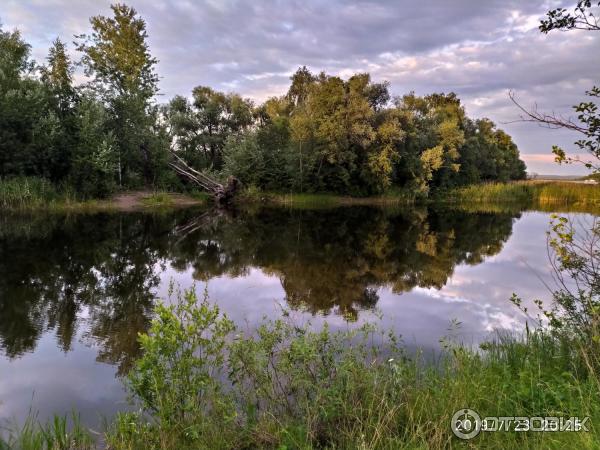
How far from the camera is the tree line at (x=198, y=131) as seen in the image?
2541 centimetres

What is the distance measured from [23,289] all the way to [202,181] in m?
26.0

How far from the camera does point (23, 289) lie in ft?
30.4

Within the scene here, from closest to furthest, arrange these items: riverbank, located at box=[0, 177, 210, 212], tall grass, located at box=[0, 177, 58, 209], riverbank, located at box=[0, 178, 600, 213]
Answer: tall grass, located at box=[0, 177, 58, 209], riverbank, located at box=[0, 177, 210, 212], riverbank, located at box=[0, 178, 600, 213]

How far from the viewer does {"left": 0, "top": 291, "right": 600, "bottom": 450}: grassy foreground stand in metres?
3.56

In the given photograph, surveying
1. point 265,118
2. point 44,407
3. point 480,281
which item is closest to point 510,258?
point 480,281

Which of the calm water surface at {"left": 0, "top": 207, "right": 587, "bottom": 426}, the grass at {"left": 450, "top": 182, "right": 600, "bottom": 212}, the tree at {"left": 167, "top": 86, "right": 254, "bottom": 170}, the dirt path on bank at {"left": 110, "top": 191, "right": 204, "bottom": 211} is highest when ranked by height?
the tree at {"left": 167, "top": 86, "right": 254, "bottom": 170}

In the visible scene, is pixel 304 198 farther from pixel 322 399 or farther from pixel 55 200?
pixel 322 399

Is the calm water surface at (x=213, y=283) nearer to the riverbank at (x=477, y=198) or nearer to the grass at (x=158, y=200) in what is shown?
the grass at (x=158, y=200)

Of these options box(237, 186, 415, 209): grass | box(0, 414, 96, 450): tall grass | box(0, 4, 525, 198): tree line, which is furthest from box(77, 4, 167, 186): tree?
box(0, 414, 96, 450): tall grass

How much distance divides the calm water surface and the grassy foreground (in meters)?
1.10

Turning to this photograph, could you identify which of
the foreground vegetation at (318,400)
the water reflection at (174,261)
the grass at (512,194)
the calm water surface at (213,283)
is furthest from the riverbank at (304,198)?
the water reflection at (174,261)

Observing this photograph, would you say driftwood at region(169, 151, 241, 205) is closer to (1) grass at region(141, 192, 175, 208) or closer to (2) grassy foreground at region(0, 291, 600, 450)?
(1) grass at region(141, 192, 175, 208)

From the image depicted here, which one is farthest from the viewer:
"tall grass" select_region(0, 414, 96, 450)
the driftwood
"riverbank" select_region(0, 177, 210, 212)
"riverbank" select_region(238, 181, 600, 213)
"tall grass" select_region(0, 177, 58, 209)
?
"riverbank" select_region(238, 181, 600, 213)

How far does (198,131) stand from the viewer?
39562 mm
